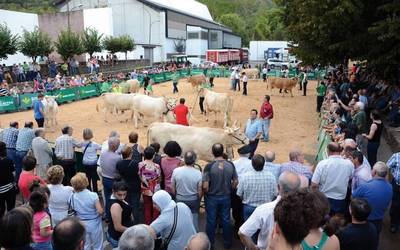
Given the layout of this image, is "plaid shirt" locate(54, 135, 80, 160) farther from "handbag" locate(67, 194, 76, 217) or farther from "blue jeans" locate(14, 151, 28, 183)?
"handbag" locate(67, 194, 76, 217)

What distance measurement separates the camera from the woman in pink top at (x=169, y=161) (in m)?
6.50

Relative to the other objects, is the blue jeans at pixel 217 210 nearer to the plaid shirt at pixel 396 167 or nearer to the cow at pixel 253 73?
the plaid shirt at pixel 396 167

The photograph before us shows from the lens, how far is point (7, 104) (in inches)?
847

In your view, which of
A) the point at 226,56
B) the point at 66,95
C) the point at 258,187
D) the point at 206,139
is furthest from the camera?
the point at 226,56

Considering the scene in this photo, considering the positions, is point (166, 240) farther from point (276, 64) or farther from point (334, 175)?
point (276, 64)

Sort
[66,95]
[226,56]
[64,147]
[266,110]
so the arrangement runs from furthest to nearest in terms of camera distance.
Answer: [226,56]
[66,95]
[266,110]
[64,147]

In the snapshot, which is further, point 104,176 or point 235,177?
point 104,176

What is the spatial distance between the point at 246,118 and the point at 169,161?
13.1 m

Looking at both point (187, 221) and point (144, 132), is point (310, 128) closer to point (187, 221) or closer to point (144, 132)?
point (144, 132)

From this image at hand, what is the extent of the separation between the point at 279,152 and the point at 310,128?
456 centimetres

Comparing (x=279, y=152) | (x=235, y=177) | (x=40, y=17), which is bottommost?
(x=279, y=152)

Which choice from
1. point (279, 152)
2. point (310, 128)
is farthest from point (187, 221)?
point (310, 128)

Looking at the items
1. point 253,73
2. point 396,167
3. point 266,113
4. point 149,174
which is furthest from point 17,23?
point 396,167

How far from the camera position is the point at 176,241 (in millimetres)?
4590
